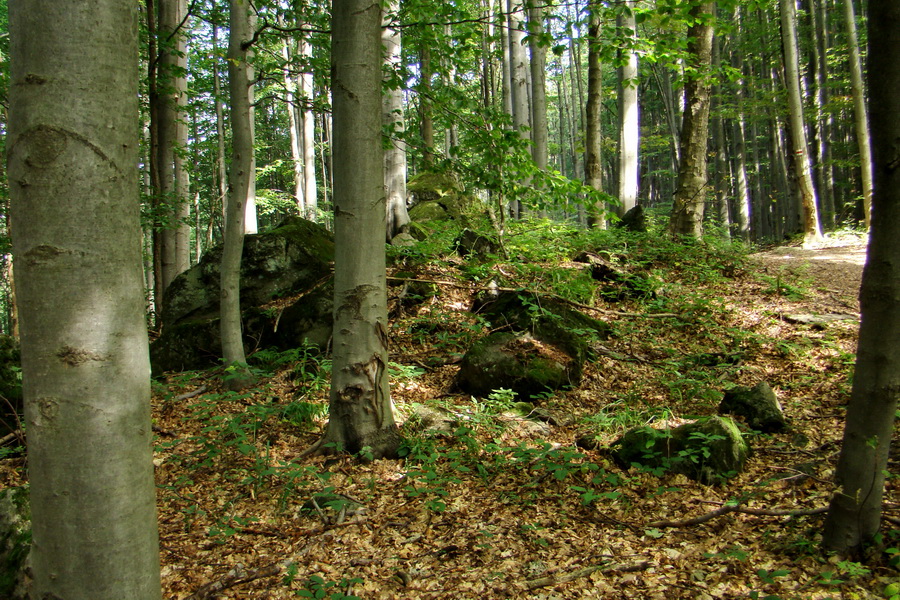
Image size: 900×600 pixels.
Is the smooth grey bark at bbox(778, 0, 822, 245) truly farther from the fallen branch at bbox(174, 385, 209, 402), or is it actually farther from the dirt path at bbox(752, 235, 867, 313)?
the fallen branch at bbox(174, 385, 209, 402)

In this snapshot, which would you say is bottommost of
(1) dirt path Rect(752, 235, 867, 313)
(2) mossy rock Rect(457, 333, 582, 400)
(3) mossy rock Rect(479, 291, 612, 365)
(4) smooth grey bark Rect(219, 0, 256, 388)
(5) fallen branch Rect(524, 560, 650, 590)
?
(5) fallen branch Rect(524, 560, 650, 590)

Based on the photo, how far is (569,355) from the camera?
561cm

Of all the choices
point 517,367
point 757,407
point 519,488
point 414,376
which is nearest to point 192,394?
point 414,376

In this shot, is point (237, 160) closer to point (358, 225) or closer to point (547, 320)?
point (358, 225)

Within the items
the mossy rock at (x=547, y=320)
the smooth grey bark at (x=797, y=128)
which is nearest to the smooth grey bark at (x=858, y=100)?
the smooth grey bark at (x=797, y=128)

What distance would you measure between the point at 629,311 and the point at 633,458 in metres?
3.74

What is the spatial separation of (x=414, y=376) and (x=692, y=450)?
2.98m

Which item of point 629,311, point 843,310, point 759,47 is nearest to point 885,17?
point 629,311

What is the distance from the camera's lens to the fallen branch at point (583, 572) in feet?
8.71

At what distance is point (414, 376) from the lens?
573 centimetres

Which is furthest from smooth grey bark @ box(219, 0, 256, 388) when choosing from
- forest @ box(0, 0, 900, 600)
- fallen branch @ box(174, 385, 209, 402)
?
fallen branch @ box(174, 385, 209, 402)

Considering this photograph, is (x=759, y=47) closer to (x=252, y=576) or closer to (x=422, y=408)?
(x=422, y=408)

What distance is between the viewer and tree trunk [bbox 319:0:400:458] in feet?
12.6

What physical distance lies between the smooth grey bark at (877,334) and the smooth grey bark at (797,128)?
40.0 ft
